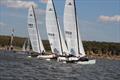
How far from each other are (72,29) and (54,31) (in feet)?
25.5

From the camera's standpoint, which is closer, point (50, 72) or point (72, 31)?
point (50, 72)

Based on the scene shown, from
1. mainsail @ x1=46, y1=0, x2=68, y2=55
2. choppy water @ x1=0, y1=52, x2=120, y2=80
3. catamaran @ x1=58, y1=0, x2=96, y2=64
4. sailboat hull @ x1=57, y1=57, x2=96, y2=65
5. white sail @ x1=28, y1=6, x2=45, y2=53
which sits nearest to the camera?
choppy water @ x1=0, y1=52, x2=120, y2=80

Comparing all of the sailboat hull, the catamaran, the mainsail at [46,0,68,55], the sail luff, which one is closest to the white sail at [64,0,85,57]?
the catamaran

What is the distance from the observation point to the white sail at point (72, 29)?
6800 centimetres

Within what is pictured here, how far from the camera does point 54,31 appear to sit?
75875 millimetres

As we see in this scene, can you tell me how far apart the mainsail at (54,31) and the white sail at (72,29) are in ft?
19.5

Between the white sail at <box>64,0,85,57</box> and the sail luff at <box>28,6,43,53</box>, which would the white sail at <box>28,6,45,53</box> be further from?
the white sail at <box>64,0,85,57</box>

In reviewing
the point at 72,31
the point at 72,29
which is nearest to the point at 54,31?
the point at 72,31

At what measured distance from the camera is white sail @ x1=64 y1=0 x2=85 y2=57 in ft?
223

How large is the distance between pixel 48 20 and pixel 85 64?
12930 millimetres

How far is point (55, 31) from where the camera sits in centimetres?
→ 7581

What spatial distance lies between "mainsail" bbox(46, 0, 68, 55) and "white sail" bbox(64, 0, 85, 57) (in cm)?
594

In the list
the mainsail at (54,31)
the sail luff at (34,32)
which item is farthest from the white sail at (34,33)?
the mainsail at (54,31)

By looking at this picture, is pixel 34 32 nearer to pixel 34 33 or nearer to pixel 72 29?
pixel 34 33
